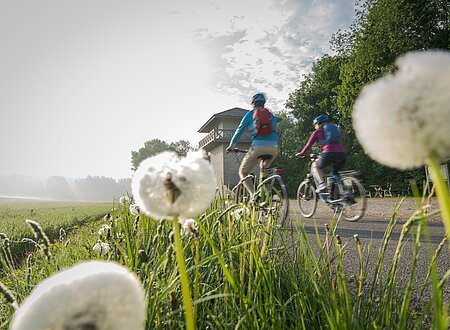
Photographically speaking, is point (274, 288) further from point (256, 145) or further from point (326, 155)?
point (326, 155)

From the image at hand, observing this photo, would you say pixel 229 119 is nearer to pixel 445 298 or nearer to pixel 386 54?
pixel 386 54

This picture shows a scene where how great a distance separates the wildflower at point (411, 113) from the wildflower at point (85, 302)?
444 millimetres

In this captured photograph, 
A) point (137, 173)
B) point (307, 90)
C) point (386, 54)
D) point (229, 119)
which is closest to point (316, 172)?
point (137, 173)

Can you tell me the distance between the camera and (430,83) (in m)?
0.54

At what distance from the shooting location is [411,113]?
0.54 metres

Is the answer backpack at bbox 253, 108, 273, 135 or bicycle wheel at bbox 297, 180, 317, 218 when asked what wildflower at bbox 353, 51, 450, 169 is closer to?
backpack at bbox 253, 108, 273, 135

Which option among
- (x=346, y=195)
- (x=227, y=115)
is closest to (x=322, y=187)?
(x=346, y=195)

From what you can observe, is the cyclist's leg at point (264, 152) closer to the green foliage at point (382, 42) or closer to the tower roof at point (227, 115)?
the green foliage at point (382, 42)

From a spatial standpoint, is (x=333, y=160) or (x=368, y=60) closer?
(x=333, y=160)

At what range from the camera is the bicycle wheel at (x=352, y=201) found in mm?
7527

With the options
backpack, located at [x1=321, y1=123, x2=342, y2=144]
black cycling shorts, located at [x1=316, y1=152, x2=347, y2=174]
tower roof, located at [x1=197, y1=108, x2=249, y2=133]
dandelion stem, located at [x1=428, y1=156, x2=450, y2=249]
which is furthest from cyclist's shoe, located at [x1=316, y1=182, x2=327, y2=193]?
tower roof, located at [x1=197, y1=108, x2=249, y2=133]

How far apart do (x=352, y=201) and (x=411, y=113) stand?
7.51 metres

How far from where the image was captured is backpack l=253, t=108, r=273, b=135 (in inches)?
270

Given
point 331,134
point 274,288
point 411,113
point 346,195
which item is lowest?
point 274,288
